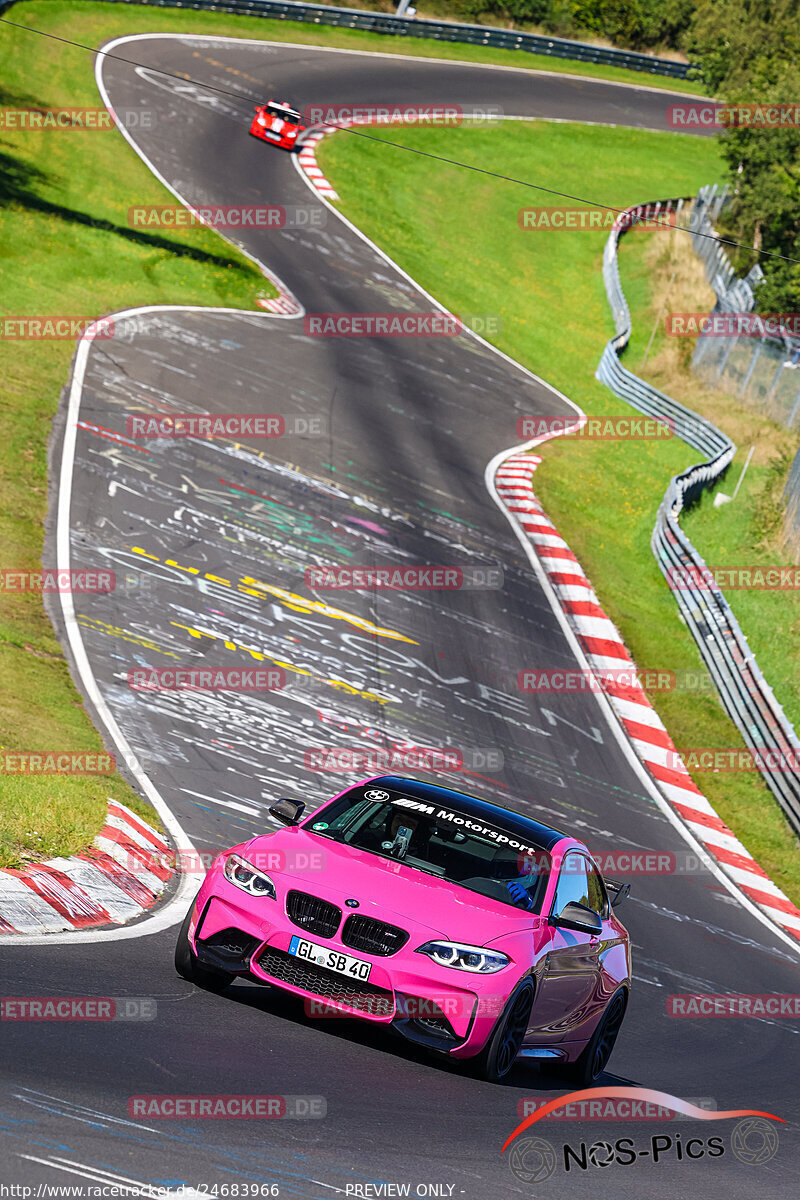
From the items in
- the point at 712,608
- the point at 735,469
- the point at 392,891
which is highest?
the point at 392,891

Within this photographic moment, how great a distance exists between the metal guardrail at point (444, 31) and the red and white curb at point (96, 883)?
161 ft

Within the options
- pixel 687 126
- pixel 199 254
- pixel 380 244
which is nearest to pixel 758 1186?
pixel 199 254

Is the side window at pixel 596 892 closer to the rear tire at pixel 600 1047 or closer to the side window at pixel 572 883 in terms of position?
the side window at pixel 572 883

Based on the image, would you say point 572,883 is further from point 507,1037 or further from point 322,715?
point 322,715

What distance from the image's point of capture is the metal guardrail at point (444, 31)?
58344mm

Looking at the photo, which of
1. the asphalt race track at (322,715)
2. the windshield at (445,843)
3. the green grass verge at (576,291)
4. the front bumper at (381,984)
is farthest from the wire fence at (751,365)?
the front bumper at (381,984)

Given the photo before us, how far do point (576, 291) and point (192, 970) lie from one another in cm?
3843

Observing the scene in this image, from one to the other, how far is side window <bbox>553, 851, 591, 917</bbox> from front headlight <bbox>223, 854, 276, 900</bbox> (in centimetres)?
178

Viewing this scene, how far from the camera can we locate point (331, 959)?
7.66 metres

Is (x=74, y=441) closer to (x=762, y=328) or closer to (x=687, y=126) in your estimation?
(x=762, y=328)

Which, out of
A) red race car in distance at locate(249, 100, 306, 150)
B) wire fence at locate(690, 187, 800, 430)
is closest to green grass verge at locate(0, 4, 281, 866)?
red race car in distance at locate(249, 100, 306, 150)

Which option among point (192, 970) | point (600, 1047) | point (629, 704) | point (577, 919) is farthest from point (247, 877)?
point (629, 704)

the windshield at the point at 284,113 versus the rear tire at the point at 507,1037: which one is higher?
the windshield at the point at 284,113

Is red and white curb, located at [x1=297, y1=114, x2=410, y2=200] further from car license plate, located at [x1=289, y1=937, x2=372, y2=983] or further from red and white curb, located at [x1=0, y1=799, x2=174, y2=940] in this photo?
car license plate, located at [x1=289, y1=937, x2=372, y2=983]
